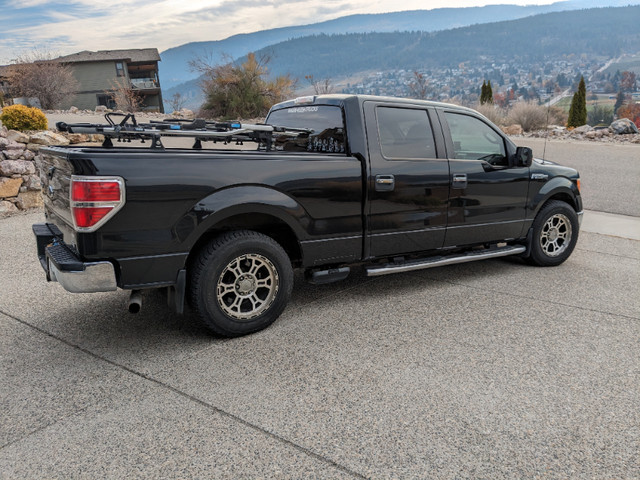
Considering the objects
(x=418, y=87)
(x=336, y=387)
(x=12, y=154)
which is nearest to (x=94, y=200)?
(x=336, y=387)

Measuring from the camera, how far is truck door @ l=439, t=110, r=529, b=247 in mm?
5305

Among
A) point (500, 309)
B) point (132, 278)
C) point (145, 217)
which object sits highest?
point (145, 217)

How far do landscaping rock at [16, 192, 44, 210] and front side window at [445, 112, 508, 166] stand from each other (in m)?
8.28

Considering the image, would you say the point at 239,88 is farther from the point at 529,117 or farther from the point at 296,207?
the point at 296,207

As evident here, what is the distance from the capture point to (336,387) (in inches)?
135

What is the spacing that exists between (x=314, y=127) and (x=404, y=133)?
862mm

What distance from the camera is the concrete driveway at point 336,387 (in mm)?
2701

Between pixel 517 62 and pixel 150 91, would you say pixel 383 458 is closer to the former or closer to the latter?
pixel 150 91

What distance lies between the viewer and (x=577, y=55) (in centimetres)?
15450

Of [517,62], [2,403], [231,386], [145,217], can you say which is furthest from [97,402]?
[517,62]

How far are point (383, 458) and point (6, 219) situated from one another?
903 centimetres

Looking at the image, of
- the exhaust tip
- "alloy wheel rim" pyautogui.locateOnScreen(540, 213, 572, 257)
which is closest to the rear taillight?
the exhaust tip

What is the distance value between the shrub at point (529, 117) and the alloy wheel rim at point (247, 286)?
26.4 meters

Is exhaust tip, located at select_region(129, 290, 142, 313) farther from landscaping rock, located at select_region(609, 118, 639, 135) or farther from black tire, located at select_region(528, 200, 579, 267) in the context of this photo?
landscaping rock, located at select_region(609, 118, 639, 135)
